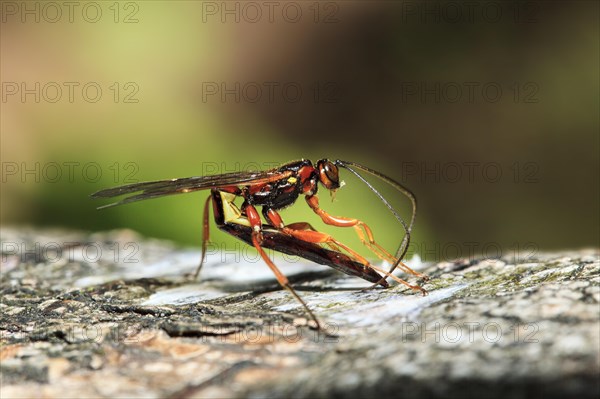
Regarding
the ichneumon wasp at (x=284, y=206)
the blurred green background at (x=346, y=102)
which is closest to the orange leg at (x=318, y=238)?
the ichneumon wasp at (x=284, y=206)

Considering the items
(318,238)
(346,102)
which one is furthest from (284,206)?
(346,102)

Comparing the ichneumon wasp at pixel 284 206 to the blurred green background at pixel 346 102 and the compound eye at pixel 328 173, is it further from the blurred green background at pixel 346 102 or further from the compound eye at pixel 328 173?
the blurred green background at pixel 346 102

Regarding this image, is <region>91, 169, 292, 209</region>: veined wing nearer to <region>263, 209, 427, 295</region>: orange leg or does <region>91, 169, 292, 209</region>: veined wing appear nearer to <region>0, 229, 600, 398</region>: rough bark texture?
<region>263, 209, 427, 295</region>: orange leg

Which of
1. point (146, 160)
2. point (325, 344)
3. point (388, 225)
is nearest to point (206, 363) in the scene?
point (325, 344)

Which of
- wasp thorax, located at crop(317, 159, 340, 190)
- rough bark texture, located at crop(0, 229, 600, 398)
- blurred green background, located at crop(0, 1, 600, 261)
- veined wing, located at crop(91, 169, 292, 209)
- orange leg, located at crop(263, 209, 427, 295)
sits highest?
blurred green background, located at crop(0, 1, 600, 261)

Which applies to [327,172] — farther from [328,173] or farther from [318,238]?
[318,238]

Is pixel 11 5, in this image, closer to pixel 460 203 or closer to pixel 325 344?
pixel 460 203

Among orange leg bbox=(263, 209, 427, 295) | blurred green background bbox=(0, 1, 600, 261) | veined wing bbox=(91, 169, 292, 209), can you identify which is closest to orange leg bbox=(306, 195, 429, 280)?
orange leg bbox=(263, 209, 427, 295)
